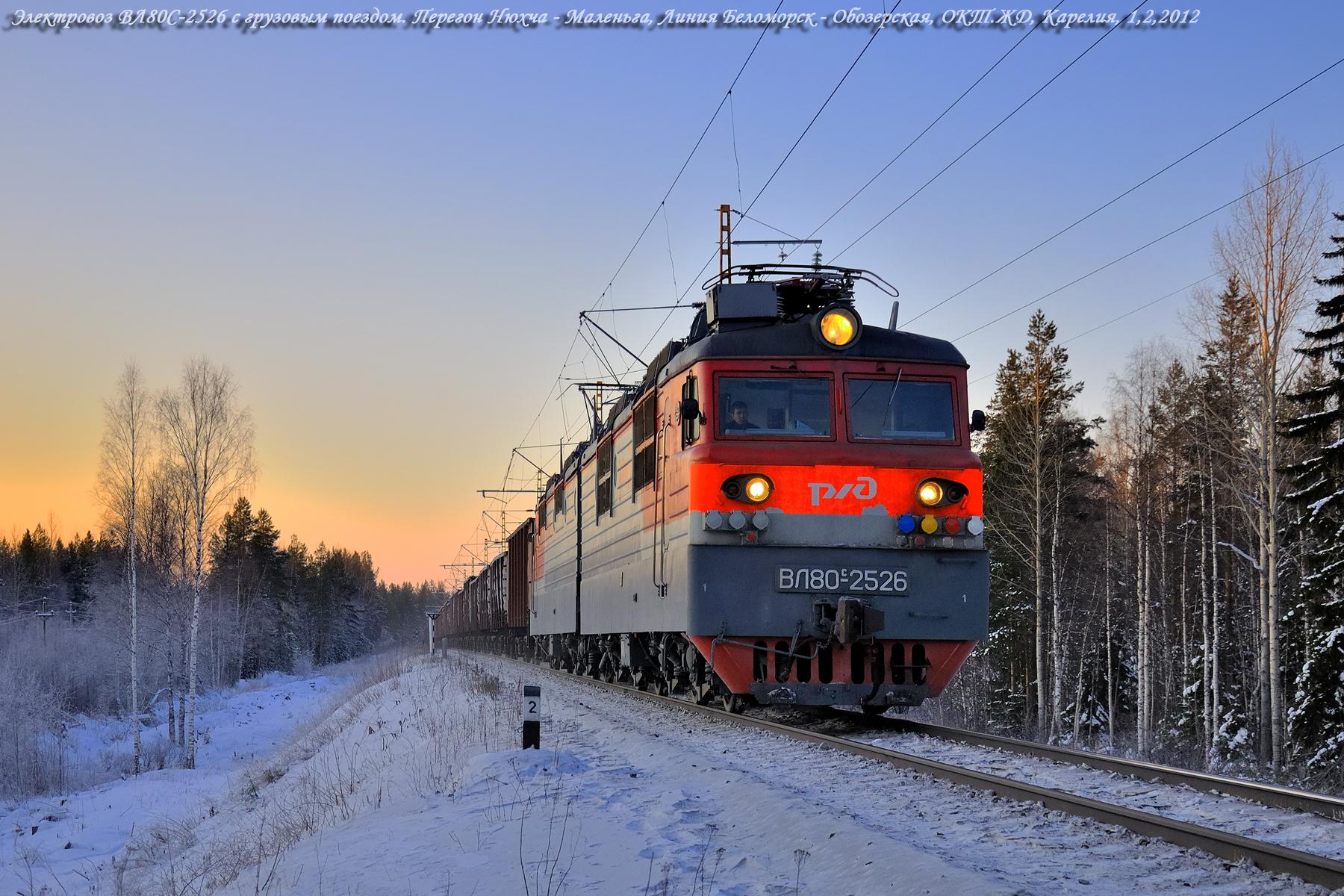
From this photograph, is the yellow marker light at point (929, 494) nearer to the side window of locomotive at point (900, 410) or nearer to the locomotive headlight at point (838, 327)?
the side window of locomotive at point (900, 410)

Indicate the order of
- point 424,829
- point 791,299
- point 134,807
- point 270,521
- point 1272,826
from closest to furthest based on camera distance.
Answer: point 1272,826 < point 424,829 < point 791,299 < point 134,807 < point 270,521

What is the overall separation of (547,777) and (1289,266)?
53.3 ft

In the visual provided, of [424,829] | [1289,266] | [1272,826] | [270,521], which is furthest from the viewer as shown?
[270,521]

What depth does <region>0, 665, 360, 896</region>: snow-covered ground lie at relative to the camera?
580 inches

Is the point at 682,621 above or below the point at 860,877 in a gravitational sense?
above

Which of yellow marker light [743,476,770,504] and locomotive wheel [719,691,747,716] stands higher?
yellow marker light [743,476,770,504]

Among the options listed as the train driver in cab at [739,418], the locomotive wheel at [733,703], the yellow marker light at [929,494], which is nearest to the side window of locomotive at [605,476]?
the locomotive wheel at [733,703]

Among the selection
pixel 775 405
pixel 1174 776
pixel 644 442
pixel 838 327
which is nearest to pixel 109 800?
pixel 644 442

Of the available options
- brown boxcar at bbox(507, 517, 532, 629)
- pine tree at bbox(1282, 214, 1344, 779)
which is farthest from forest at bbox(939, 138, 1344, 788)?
brown boxcar at bbox(507, 517, 532, 629)

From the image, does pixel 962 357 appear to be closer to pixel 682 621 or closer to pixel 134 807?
pixel 682 621

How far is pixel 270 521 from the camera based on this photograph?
84625mm

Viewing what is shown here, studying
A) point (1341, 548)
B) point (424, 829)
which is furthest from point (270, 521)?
point (424, 829)

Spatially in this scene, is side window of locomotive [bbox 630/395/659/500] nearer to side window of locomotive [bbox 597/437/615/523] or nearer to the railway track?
side window of locomotive [bbox 597/437/615/523]

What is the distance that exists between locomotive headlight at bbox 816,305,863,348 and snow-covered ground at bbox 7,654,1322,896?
373cm
